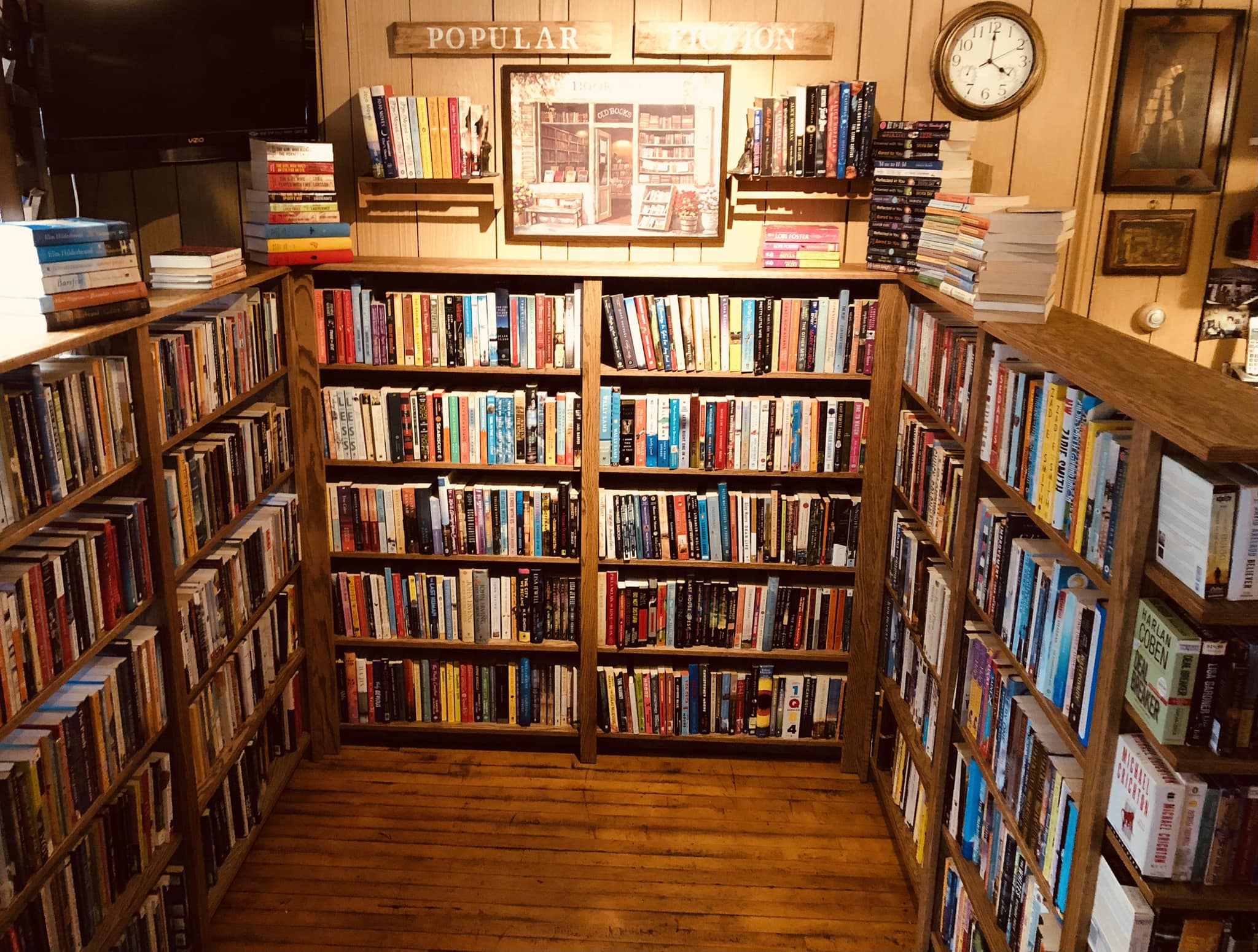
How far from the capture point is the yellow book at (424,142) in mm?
3172

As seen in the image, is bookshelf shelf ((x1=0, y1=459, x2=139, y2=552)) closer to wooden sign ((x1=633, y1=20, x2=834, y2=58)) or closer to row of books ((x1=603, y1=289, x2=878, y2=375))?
row of books ((x1=603, y1=289, x2=878, y2=375))

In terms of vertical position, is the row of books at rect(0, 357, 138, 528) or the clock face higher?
the clock face

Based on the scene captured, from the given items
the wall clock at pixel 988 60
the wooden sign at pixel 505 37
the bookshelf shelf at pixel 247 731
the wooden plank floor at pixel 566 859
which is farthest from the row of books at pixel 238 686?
the wall clock at pixel 988 60

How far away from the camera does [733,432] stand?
3.32 meters

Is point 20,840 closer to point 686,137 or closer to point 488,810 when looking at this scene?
point 488,810

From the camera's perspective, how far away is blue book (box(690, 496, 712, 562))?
133 inches

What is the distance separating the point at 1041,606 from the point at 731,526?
1.46m

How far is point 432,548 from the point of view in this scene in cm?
345

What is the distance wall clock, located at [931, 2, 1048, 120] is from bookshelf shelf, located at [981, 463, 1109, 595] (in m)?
1.42

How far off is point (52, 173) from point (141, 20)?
47 centimetres

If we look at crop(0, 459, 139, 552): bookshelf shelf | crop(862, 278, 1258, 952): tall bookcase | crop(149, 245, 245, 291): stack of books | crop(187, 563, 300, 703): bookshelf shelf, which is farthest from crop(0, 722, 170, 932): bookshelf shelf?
crop(862, 278, 1258, 952): tall bookcase

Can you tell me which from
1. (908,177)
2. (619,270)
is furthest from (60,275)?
(908,177)

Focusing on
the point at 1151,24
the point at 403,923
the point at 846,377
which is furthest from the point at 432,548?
the point at 1151,24

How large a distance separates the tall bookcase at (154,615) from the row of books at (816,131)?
60.3 inches
